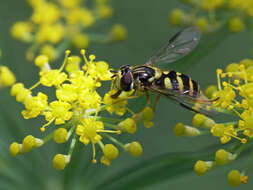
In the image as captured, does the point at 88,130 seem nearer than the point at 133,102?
Yes

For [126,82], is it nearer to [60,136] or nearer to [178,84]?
[178,84]

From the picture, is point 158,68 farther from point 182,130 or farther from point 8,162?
point 8,162

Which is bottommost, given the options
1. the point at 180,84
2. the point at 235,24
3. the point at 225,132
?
the point at 225,132

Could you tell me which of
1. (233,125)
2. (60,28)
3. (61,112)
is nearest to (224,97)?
(233,125)

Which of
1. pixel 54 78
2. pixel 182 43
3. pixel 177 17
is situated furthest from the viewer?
pixel 177 17

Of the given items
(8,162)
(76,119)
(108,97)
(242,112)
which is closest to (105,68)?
(108,97)

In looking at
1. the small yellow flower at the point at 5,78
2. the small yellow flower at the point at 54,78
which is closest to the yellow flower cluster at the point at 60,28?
the small yellow flower at the point at 5,78

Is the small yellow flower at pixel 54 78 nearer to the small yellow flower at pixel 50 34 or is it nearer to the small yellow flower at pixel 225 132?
the small yellow flower at pixel 225 132
